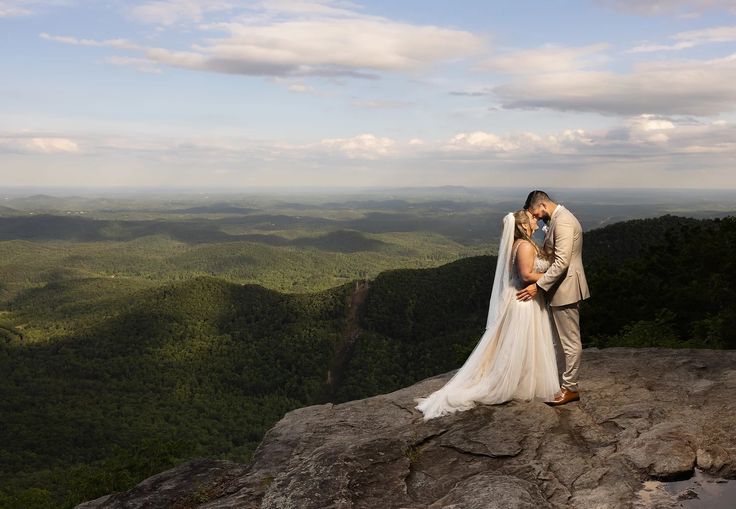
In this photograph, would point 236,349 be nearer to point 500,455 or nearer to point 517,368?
point 517,368

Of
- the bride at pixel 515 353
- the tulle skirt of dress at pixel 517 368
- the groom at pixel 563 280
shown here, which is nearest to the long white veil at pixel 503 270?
the bride at pixel 515 353

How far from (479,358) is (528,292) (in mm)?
1612

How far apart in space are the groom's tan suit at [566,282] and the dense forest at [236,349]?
868 inches

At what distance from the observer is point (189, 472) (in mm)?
8742

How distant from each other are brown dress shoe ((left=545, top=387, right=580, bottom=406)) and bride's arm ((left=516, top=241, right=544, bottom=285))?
6.79 feet

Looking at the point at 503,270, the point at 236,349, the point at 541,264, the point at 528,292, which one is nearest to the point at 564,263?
the point at 541,264

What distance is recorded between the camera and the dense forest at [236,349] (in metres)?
34.4

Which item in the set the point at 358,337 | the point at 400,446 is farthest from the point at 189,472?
the point at 358,337

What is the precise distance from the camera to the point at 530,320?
904 centimetres

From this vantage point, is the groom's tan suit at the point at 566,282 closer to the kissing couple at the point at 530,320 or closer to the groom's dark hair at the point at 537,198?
the kissing couple at the point at 530,320

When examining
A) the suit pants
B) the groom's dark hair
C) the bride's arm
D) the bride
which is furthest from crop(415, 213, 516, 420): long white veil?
the suit pants

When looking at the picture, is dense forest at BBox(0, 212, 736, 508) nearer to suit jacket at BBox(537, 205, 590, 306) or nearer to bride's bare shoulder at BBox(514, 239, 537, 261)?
suit jacket at BBox(537, 205, 590, 306)

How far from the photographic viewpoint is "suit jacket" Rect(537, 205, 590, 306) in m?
8.33

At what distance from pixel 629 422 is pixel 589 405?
91 cm
